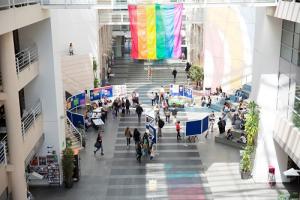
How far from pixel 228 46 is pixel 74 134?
13.9m

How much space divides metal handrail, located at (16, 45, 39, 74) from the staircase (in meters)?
5.88

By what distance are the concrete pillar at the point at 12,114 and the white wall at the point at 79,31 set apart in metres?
18.3

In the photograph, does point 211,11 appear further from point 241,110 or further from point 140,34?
point 140,34

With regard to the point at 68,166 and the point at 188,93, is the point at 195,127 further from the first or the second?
the point at 68,166

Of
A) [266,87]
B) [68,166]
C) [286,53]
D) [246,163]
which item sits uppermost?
[286,53]

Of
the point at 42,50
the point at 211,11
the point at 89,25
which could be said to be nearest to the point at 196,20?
the point at 211,11

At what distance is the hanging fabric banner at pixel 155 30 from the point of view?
17719 mm

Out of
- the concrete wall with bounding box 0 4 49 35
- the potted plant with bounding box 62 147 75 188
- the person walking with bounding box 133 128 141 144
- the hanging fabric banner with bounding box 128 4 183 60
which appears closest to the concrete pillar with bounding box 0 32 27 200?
the concrete wall with bounding box 0 4 49 35

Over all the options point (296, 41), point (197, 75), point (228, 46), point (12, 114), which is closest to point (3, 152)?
point (12, 114)

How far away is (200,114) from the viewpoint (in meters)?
28.2

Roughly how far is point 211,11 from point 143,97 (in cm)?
787

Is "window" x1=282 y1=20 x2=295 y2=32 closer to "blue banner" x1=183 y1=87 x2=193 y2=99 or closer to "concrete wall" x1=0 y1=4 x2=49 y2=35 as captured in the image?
"concrete wall" x1=0 y1=4 x2=49 y2=35

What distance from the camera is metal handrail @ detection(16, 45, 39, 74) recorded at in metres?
16.2

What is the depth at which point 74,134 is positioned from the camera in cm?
2350
